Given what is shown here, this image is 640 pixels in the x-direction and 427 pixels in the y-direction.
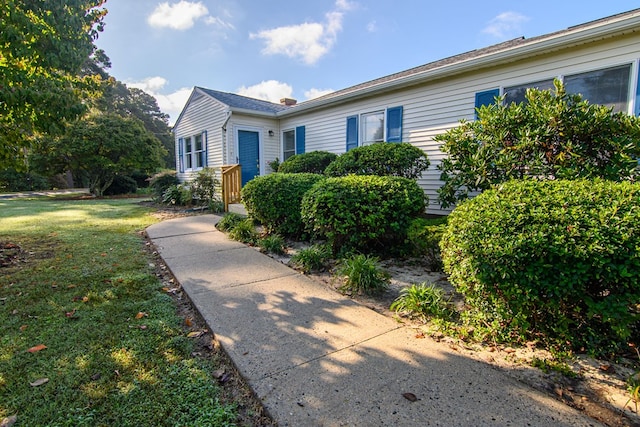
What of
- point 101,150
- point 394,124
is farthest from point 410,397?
point 101,150

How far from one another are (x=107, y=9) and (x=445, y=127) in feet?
23.3

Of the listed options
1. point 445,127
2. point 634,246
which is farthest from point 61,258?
point 445,127

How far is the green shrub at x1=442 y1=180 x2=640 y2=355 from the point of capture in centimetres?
181

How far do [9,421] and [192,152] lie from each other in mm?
12762

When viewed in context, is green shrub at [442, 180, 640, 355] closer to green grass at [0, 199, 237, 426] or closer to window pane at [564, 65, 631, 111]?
green grass at [0, 199, 237, 426]

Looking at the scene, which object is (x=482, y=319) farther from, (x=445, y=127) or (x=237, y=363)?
(x=445, y=127)

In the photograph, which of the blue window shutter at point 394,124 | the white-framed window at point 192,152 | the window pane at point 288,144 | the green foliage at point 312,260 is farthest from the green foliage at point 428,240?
the white-framed window at point 192,152

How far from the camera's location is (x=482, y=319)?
2.35 meters

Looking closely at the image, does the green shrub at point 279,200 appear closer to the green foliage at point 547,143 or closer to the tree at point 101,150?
the green foliage at point 547,143

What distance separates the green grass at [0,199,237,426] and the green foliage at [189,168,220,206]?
6590mm

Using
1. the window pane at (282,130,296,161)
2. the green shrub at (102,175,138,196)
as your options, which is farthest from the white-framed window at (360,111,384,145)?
the green shrub at (102,175,138,196)

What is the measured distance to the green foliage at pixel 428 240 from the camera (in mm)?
3660

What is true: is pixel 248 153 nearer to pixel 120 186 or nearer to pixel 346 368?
pixel 346 368

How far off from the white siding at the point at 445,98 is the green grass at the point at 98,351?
5974 mm
